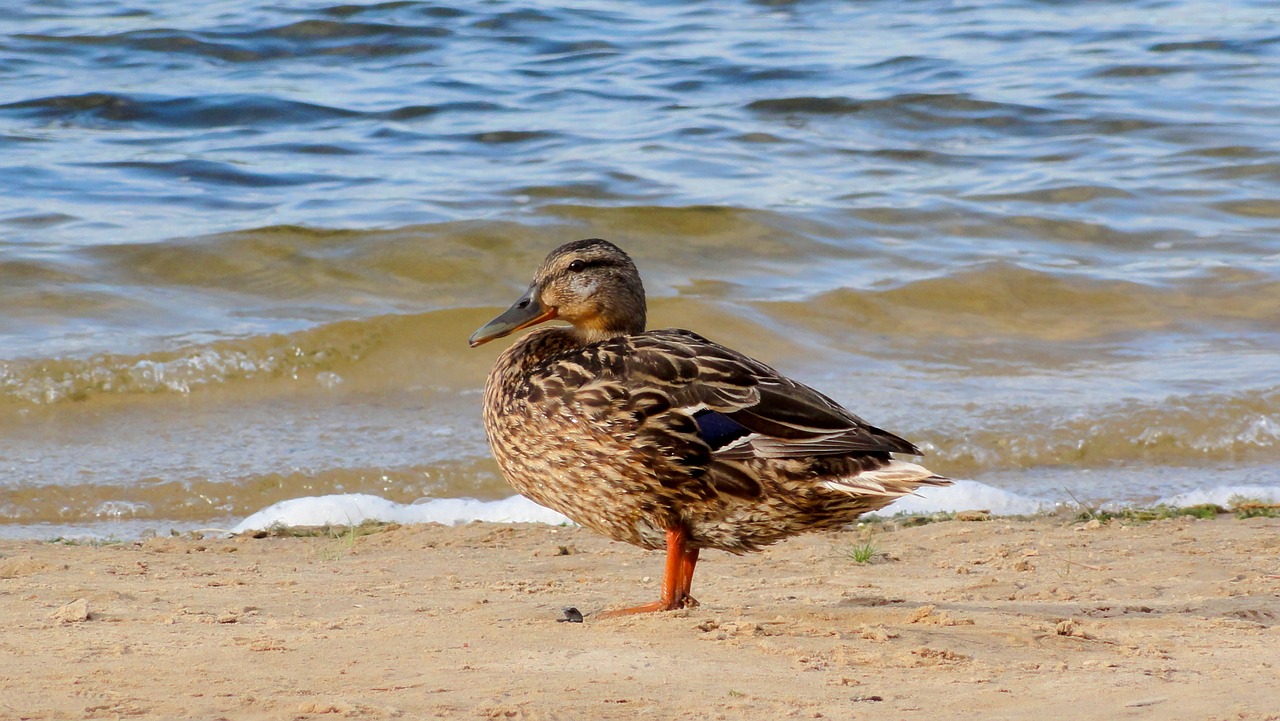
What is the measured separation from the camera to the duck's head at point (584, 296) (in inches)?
200

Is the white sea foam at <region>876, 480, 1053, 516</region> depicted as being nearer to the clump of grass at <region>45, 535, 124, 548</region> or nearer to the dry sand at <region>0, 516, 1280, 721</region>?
the dry sand at <region>0, 516, 1280, 721</region>

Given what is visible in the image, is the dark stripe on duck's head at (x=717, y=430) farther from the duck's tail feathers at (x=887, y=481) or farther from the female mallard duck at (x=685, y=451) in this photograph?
the duck's tail feathers at (x=887, y=481)

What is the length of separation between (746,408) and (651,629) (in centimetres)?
71

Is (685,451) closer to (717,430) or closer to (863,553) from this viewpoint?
(717,430)

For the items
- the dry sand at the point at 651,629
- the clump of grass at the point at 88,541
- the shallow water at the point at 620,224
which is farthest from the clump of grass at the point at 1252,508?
the clump of grass at the point at 88,541

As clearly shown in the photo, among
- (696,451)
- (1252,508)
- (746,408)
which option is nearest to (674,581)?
(696,451)

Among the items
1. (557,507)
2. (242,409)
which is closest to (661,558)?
(557,507)

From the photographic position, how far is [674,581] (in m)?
4.41

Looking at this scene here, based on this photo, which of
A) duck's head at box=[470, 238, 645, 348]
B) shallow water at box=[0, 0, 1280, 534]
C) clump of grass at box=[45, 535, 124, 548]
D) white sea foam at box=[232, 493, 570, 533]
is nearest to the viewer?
duck's head at box=[470, 238, 645, 348]

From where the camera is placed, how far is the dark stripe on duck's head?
4.25m

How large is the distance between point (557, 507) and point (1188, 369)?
5.85 meters

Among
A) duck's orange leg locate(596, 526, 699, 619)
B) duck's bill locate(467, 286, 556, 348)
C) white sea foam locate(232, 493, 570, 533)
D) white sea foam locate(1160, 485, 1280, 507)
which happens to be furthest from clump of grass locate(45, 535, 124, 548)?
white sea foam locate(1160, 485, 1280, 507)

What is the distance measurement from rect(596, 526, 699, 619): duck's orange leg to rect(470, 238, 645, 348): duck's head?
915 mm

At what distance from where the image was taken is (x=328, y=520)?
675 cm
